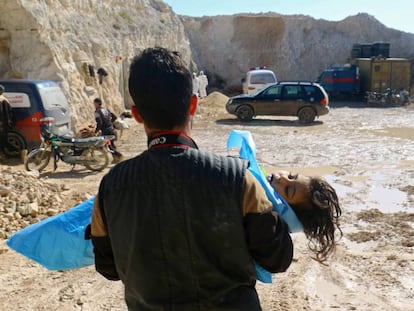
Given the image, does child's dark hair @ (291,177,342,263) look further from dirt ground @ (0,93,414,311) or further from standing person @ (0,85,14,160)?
standing person @ (0,85,14,160)

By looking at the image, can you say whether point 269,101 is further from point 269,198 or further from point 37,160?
point 269,198

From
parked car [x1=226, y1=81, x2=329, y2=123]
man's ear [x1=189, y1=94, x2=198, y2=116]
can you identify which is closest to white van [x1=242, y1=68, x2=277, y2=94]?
parked car [x1=226, y1=81, x2=329, y2=123]

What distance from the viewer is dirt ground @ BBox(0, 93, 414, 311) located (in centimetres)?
452

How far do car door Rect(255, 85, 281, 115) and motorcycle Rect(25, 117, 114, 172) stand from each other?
1004cm

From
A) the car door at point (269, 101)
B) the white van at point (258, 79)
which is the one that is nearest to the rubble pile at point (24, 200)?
the car door at point (269, 101)

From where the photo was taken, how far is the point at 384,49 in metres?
30.2

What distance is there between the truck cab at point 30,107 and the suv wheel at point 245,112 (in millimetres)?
9743

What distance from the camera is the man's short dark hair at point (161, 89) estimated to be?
1.68 m

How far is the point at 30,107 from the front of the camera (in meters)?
10.6

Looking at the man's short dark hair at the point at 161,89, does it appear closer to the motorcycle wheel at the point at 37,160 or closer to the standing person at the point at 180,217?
the standing person at the point at 180,217

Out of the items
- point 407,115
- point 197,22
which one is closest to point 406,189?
point 407,115

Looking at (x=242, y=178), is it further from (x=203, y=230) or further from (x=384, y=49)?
(x=384, y=49)

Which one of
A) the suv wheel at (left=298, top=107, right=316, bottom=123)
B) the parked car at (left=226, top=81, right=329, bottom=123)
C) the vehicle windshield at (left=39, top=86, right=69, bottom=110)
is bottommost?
the suv wheel at (left=298, top=107, right=316, bottom=123)

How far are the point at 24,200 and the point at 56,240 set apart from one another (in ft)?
16.7
